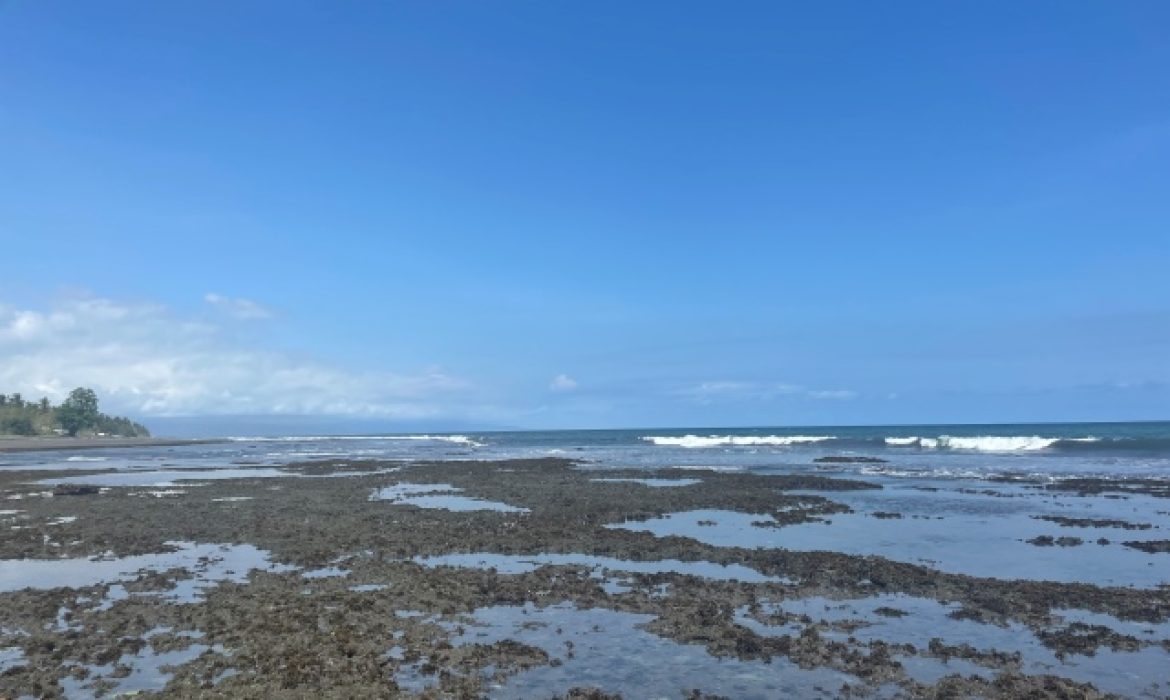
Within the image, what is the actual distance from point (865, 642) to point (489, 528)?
14.4 m

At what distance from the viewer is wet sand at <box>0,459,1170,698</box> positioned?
10.5 meters

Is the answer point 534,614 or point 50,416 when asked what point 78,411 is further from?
point 534,614

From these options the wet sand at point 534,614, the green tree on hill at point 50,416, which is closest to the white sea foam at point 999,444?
the wet sand at point 534,614

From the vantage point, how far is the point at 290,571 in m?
17.5

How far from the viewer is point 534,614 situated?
45.9 ft

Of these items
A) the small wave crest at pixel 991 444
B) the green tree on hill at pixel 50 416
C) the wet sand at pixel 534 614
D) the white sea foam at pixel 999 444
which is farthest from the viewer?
the green tree on hill at pixel 50 416

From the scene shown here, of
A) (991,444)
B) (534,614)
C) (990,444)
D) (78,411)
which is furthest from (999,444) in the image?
(78,411)

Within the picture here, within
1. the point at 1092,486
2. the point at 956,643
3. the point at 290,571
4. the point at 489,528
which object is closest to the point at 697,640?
the point at 956,643

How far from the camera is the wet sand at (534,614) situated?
10.5 metres

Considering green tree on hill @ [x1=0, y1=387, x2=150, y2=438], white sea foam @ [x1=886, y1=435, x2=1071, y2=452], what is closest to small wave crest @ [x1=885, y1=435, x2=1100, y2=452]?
white sea foam @ [x1=886, y1=435, x2=1071, y2=452]

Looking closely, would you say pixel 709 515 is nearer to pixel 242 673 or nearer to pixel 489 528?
pixel 489 528

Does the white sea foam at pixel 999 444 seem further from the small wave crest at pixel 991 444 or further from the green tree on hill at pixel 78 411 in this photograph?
the green tree on hill at pixel 78 411

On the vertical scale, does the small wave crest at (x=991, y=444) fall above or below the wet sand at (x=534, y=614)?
above

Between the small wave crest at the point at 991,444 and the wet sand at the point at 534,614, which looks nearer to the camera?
the wet sand at the point at 534,614
